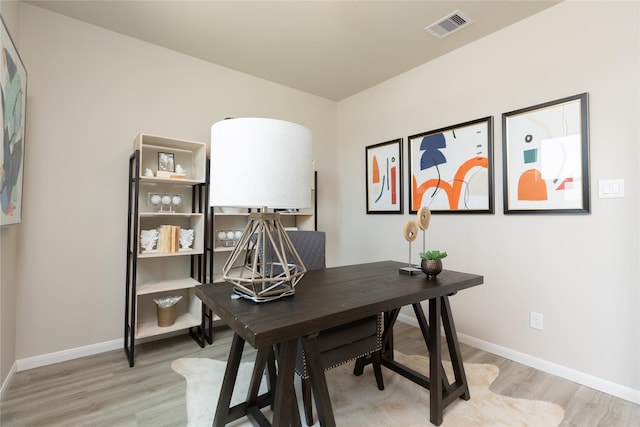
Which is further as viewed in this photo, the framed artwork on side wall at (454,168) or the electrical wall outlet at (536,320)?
the framed artwork on side wall at (454,168)

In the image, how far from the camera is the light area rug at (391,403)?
1614mm

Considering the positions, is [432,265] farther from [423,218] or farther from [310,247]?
[310,247]

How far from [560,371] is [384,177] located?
7.12 ft

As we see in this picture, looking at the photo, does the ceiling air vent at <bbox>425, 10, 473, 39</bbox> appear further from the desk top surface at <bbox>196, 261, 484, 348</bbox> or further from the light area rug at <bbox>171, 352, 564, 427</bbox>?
the light area rug at <bbox>171, 352, 564, 427</bbox>

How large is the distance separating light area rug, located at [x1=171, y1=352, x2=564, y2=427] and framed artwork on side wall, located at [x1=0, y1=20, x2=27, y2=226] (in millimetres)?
1438

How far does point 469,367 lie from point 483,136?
181 cm

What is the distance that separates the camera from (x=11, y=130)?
1.64 meters

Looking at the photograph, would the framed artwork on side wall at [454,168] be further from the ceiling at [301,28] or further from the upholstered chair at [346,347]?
the upholstered chair at [346,347]

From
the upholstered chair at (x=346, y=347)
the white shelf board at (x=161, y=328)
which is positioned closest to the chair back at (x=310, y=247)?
the upholstered chair at (x=346, y=347)

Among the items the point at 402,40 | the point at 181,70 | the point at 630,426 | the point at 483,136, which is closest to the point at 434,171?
the point at 483,136

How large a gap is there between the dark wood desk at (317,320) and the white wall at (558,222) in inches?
33.4

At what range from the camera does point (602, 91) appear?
6.37ft

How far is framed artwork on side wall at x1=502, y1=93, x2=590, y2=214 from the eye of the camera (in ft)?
6.60

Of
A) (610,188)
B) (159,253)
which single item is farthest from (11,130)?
(610,188)
